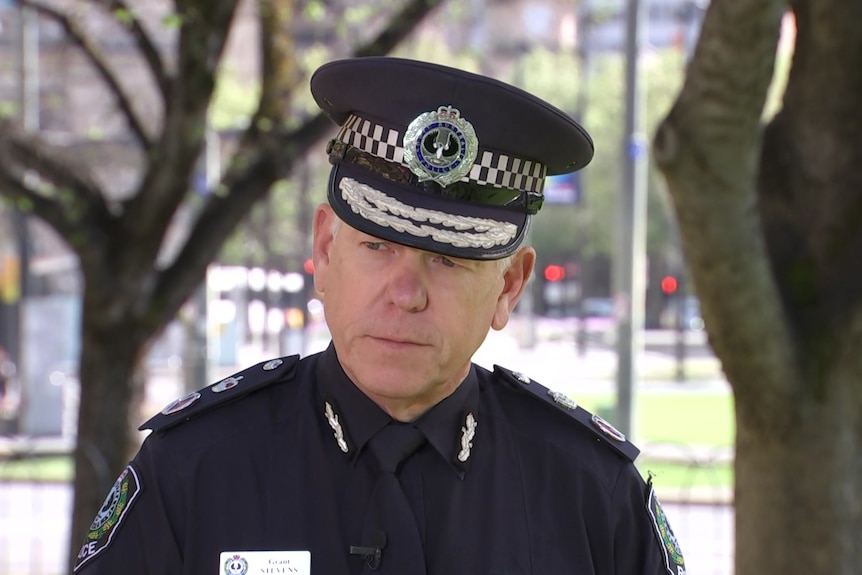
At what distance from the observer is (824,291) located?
14.8ft

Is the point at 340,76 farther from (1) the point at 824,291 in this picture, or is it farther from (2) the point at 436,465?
(1) the point at 824,291

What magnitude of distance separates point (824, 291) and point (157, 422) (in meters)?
3.14

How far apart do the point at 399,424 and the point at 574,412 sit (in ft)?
1.30

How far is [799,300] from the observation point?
4547mm

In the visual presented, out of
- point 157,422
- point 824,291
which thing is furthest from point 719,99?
point 157,422

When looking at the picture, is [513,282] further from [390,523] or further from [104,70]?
[104,70]

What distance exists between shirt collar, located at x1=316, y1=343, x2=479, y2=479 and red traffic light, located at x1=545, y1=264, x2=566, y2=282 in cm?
3342

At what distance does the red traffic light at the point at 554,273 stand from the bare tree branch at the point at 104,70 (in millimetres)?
28765

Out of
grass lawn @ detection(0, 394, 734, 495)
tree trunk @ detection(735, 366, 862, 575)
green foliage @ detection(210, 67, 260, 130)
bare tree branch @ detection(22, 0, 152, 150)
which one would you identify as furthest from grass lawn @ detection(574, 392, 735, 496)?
green foliage @ detection(210, 67, 260, 130)

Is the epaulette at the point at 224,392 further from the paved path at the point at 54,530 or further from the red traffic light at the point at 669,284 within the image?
the red traffic light at the point at 669,284

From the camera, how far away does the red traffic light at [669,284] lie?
34.2 metres

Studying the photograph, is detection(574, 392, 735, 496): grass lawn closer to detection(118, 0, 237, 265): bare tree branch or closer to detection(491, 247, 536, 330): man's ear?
detection(118, 0, 237, 265): bare tree branch

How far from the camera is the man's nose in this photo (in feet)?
6.36

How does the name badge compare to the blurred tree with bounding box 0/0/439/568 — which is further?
the blurred tree with bounding box 0/0/439/568
